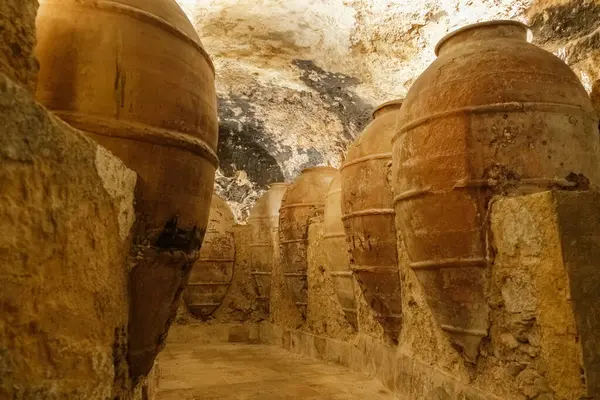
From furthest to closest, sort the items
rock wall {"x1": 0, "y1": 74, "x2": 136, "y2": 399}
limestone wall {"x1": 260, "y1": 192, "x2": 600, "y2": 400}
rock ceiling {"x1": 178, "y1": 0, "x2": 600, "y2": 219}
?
rock ceiling {"x1": 178, "y1": 0, "x2": 600, "y2": 219}
limestone wall {"x1": 260, "y1": 192, "x2": 600, "y2": 400}
rock wall {"x1": 0, "y1": 74, "x2": 136, "y2": 399}

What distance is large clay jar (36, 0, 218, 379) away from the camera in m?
1.47

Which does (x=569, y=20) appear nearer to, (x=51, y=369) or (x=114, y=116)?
(x=114, y=116)

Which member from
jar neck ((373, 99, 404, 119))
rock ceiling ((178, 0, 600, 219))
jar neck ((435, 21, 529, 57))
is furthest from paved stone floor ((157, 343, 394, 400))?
rock ceiling ((178, 0, 600, 219))

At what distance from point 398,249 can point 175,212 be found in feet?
6.38

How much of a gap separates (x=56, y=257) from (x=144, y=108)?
65 centimetres

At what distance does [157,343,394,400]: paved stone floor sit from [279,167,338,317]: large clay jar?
0.85m

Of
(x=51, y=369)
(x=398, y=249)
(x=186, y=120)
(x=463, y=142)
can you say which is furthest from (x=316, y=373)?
(x=51, y=369)

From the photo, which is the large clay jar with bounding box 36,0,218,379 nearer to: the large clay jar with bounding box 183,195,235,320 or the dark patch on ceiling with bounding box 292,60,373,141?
the large clay jar with bounding box 183,195,235,320

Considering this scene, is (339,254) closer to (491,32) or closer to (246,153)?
(491,32)

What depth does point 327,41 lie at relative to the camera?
573 cm

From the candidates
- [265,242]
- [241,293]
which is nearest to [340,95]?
[265,242]

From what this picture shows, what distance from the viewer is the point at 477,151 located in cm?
212

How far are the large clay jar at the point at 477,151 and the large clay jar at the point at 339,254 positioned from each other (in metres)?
1.58

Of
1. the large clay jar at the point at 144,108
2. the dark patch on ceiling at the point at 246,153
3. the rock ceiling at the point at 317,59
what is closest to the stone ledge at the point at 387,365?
the large clay jar at the point at 144,108
